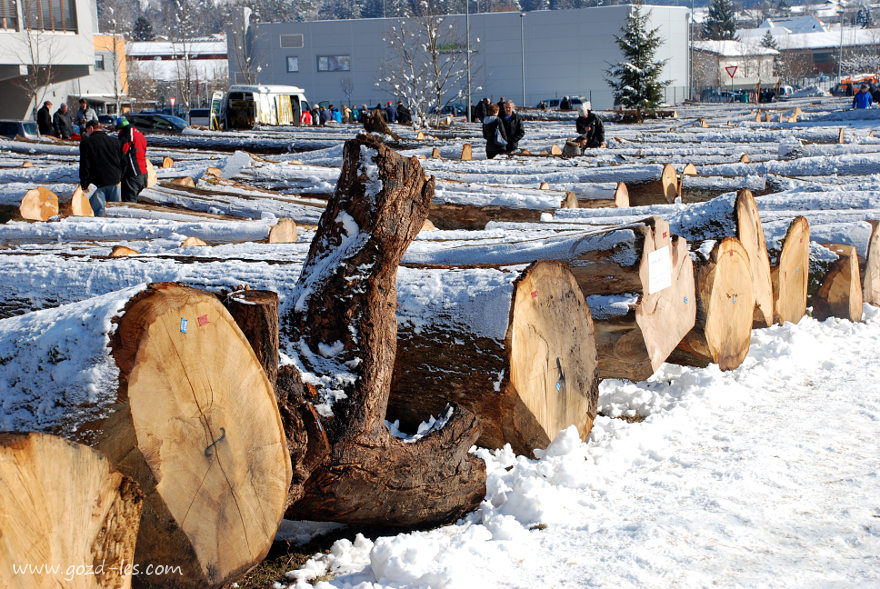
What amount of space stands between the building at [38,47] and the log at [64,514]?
36.9 meters

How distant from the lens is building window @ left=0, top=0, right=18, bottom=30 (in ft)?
117

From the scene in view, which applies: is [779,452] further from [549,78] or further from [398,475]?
[549,78]

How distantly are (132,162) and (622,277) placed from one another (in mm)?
8047

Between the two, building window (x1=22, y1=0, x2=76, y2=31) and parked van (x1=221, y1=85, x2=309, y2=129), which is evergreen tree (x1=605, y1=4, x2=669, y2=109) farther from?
building window (x1=22, y1=0, x2=76, y2=31)

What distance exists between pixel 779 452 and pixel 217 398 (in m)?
2.98

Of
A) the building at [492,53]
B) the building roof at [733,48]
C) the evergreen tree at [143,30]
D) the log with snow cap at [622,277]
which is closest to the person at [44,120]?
the log with snow cap at [622,277]

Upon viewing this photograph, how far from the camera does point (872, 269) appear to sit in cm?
756

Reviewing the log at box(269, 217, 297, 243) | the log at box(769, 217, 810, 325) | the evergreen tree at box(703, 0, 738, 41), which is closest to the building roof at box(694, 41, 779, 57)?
the evergreen tree at box(703, 0, 738, 41)

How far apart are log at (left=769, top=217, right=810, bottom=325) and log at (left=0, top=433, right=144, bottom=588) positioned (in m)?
5.55

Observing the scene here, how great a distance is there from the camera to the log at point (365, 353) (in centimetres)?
332

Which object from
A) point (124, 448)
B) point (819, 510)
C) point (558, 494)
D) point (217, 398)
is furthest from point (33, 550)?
point (819, 510)

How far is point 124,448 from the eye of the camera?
8.17 ft

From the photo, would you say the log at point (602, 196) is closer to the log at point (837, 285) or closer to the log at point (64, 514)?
the log at point (837, 285)

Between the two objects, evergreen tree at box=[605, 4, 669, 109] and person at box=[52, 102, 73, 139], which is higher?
evergreen tree at box=[605, 4, 669, 109]
